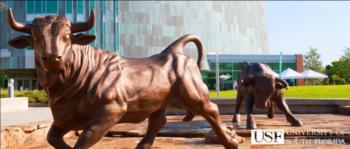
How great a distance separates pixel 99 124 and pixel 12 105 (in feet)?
48.7

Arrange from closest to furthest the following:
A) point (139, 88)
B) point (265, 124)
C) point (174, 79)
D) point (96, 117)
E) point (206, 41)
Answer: point (96, 117)
point (139, 88)
point (174, 79)
point (265, 124)
point (206, 41)

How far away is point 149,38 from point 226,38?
12.4 meters

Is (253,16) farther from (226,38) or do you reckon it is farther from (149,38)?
(149,38)

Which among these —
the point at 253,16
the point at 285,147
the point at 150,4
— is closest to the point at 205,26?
the point at 150,4

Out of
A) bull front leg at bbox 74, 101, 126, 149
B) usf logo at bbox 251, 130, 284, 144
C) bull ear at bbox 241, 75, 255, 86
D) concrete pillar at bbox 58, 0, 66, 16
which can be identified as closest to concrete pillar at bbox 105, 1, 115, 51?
concrete pillar at bbox 58, 0, 66, 16

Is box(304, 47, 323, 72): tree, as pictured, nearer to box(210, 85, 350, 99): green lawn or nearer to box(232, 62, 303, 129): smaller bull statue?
box(210, 85, 350, 99): green lawn

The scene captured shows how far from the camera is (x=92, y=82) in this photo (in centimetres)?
327

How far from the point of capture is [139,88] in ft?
11.6

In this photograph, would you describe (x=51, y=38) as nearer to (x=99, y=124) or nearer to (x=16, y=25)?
(x=16, y=25)

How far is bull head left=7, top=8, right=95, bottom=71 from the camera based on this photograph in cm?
297

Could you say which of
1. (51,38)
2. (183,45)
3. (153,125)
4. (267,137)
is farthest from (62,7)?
(51,38)

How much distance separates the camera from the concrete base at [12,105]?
628 inches

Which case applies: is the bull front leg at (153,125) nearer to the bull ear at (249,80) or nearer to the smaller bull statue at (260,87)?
the smaller bull statue at (260,87)

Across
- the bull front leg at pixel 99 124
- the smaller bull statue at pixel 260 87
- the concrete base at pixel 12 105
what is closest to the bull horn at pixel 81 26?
the bull front leg at pixel 99 124
